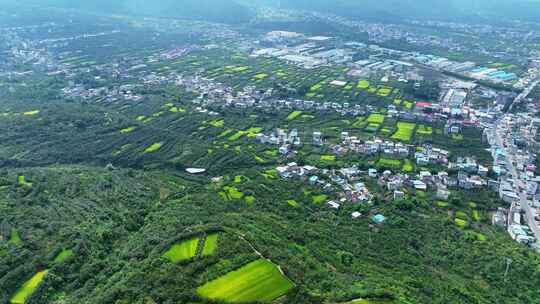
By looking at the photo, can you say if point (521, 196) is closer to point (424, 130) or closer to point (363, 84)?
point (424, 130)

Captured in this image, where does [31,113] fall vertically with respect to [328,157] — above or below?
below

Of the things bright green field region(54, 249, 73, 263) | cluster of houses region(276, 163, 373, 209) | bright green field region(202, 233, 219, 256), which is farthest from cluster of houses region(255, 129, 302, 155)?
bright green field region(54, 249, 73, 263)

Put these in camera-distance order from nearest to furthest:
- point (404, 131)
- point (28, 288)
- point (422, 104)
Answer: point (28, 288) → point (404, 131) → point (422, 104)

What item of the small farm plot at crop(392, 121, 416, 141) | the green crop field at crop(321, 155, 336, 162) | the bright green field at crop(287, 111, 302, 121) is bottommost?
the green crop field at crop(321, 155, 336, 162)

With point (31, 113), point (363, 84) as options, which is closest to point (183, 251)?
point (31, 113)

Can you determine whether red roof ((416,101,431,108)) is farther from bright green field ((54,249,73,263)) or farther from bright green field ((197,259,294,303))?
bright green field ((54,249,73,263))

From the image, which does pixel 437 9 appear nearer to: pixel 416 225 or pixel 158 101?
pixel 158 101

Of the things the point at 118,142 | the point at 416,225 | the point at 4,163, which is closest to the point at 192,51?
the point at 118,142
